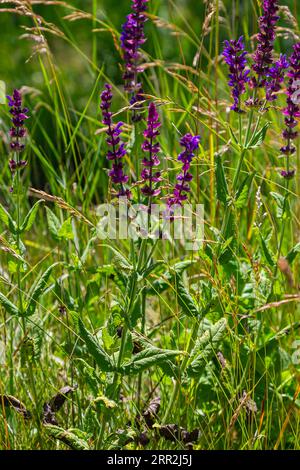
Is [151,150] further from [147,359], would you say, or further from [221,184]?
[147,359]

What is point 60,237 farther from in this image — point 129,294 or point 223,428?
point 223,428

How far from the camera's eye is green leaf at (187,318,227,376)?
201 centimetres

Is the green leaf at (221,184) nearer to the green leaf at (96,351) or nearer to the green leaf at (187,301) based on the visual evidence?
the green leaf at (187,301)

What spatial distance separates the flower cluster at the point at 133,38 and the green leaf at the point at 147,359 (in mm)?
815

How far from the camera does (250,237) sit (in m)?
2.71

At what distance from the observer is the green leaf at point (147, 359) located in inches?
73.1

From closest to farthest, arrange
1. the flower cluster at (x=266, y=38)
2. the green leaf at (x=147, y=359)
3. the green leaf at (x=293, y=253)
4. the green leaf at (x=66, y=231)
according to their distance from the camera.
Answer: the green leaf at (x=147, y=359) → the flower cluster at (x=266, y=38) → the green leaf at (x=293, y=253) → the green leaf at (x=66, y=231)

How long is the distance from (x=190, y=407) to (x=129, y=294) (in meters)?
0.42

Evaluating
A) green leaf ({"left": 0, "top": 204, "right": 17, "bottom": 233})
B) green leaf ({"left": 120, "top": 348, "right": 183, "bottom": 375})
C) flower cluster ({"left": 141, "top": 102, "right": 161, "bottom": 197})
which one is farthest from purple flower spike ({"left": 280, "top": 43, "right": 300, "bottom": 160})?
green leaf ({"left": 0, "top": 204, "right": 17, "bottom": 233})

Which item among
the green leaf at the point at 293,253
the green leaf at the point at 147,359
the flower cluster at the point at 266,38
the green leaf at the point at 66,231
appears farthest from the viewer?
the green leaf at the point at 66,231

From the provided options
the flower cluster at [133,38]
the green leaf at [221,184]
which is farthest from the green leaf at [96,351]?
the flower cluster at [133,38]

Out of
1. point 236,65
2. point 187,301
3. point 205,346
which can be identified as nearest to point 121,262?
point 187,301

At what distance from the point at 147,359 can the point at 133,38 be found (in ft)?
3.05
